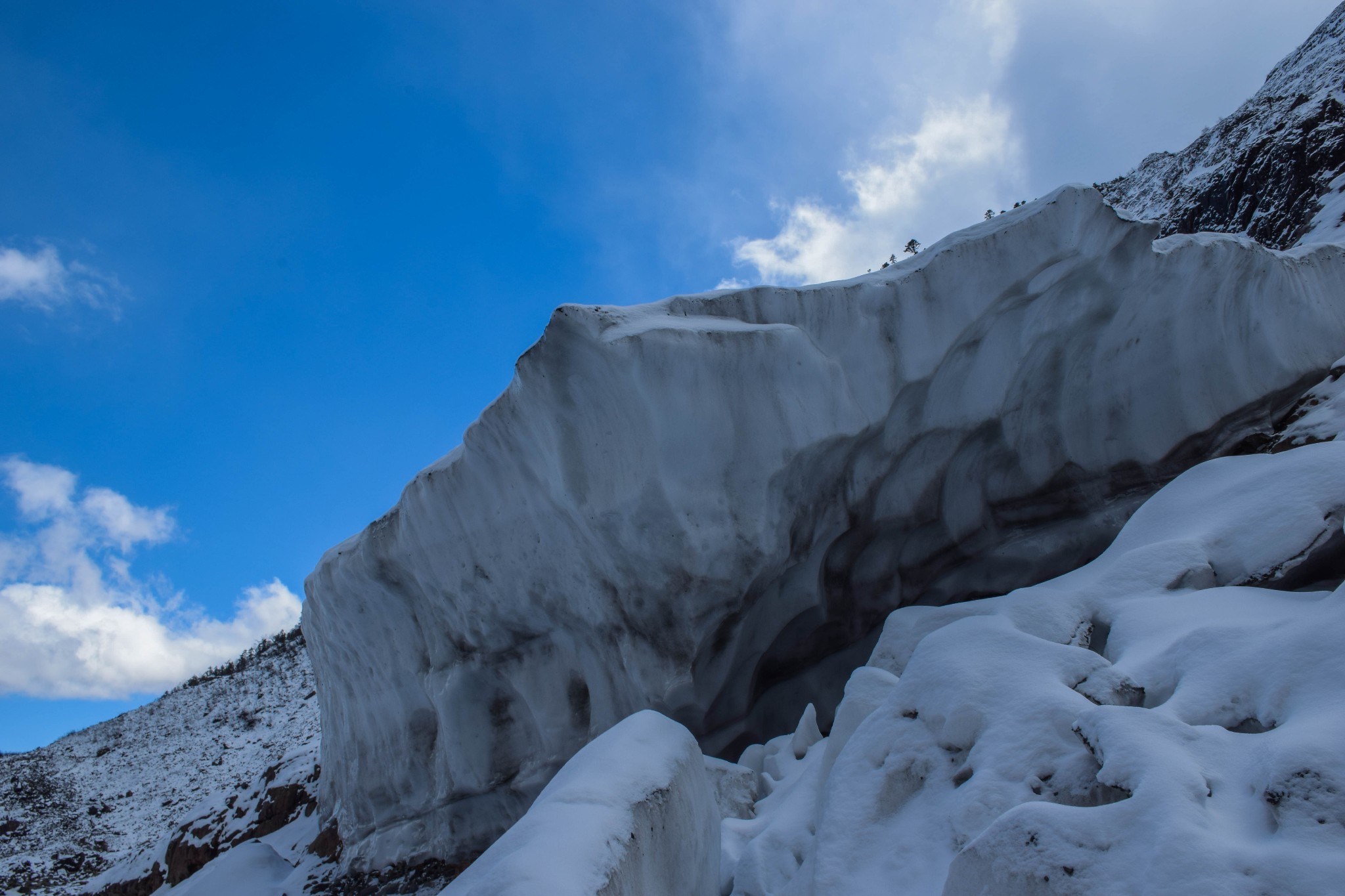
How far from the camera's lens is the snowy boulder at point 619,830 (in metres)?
2.73

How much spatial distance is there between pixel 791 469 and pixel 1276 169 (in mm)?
12195

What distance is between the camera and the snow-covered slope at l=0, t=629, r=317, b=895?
1529 centimetres

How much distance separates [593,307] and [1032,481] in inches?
177

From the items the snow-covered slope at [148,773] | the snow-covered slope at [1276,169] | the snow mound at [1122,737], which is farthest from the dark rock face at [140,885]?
the snow-covered slope at [1276,169]

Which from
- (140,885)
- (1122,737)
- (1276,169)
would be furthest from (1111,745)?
(1276,169)

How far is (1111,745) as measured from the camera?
2.52m

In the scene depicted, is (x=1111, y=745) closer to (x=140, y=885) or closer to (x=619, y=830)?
(x=619, y=830)

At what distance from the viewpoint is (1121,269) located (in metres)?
6.68

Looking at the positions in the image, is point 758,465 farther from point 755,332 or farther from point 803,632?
point 803,632

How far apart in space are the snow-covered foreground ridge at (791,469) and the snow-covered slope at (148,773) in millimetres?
6263

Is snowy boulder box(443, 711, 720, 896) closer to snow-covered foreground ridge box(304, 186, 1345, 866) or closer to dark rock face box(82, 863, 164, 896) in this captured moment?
snow-covered foreground ridge box(304, 186, 1345, 866)

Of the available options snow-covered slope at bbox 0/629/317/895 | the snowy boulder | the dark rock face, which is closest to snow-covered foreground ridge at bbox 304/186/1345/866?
the snowy boulder

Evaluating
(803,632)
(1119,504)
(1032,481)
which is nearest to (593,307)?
(803,632)

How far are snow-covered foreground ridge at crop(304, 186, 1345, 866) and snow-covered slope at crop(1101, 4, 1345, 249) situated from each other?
15.8 feet
